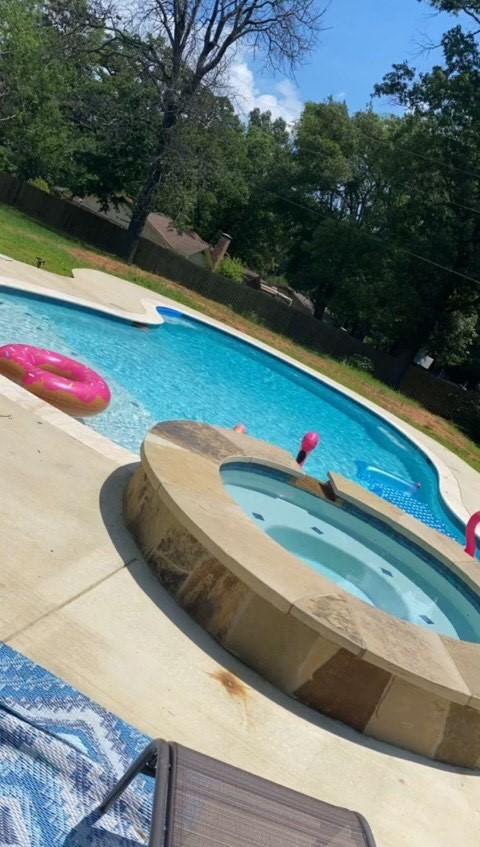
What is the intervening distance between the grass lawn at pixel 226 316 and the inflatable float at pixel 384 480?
5.62 metres

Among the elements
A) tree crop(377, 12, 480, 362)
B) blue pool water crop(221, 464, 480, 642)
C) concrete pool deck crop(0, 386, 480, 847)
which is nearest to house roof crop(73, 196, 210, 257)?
tree crop(377, 12, 480, 362)

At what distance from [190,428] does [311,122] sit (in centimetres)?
3554

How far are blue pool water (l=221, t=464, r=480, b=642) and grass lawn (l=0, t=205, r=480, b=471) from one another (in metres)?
11.1

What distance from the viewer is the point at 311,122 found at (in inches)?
1432

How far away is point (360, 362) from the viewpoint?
2541 centimetres

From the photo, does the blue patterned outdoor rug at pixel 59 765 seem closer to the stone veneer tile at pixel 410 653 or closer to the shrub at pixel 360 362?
the stone veneer tile at pixel 410 653

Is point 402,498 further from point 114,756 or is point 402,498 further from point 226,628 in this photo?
point 114,756

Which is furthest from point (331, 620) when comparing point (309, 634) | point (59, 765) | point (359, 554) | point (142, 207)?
point (142, 207)

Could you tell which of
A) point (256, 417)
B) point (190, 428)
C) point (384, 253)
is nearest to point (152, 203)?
point (384, 253)

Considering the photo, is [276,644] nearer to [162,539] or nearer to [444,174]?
[162,539]

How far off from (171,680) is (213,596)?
660mm

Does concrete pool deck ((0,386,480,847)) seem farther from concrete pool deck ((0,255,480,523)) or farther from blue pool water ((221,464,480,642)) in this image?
concrete pool deck ((0,255,480,523))

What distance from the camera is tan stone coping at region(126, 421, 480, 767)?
3.58 meters

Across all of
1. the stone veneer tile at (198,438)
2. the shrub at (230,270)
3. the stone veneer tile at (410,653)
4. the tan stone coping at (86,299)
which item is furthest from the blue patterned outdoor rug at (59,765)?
the shrub at (230,270)
